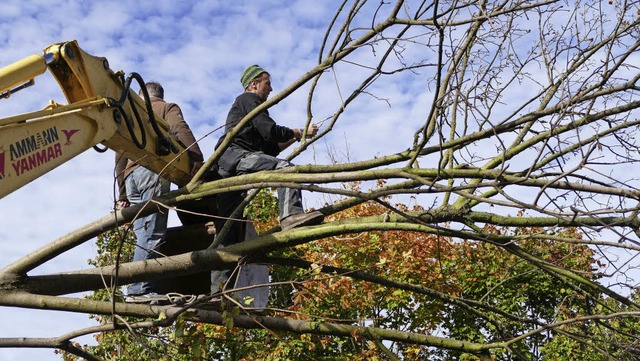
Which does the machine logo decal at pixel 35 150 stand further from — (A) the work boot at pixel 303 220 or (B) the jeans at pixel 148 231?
(A) the work boot at pixel 303 220

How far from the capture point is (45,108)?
589cm

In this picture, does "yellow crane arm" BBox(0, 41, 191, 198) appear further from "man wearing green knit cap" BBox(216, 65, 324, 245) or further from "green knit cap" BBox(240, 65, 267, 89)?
"green knit cap" BBox(240, 65, 267, 89)

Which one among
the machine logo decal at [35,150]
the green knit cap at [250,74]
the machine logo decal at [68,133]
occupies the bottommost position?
the machine logo decal at [35,150]

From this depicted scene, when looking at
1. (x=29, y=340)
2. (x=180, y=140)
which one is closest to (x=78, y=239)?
(x=29, y=340)

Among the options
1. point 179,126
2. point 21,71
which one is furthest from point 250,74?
point 21,71

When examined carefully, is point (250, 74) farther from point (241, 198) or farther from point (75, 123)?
point (75, 123)

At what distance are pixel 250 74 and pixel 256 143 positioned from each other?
81cm

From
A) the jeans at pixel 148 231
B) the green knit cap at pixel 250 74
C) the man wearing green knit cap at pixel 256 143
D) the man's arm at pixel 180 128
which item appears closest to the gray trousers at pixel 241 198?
the man wearing green knit cap at pixel 256 143

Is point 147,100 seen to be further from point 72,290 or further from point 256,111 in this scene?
point 72,290

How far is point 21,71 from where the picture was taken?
5.53 metres

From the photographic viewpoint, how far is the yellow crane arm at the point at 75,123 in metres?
5.44

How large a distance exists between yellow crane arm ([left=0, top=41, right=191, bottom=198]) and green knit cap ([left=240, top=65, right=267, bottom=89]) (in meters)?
1.04

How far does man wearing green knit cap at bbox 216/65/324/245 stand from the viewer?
686 centimetres

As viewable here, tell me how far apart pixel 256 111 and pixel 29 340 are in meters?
2.37
